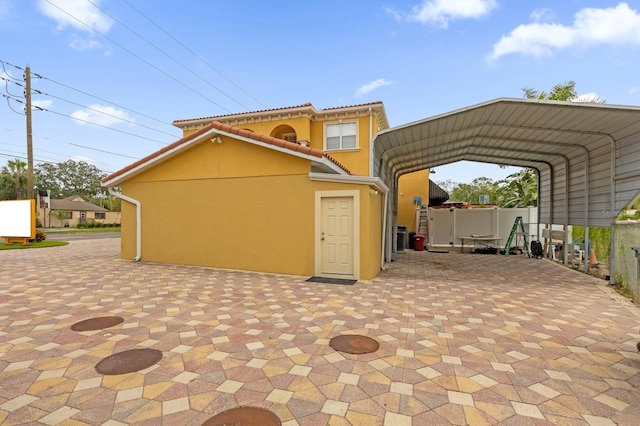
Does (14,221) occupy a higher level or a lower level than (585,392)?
higher

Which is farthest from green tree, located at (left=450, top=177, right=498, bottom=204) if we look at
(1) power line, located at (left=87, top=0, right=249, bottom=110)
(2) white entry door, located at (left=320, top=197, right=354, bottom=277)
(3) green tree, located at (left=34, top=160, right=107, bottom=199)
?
(3) green tree, located at (left=34, top=160, right=107, bottom=199)

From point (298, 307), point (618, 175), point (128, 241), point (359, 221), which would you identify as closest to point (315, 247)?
point (359, 221)

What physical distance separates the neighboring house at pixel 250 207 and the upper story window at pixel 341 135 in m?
3.65

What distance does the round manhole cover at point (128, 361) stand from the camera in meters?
3.12

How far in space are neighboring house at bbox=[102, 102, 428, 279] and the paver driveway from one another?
4.88 feet

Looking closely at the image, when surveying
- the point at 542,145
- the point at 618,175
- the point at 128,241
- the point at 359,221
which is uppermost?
the point at 542,145

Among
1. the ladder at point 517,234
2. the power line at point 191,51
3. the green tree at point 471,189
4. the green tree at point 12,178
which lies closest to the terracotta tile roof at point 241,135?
the power line at point 191,51

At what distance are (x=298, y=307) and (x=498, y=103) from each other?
6806mm

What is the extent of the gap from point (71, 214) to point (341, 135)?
5644cm

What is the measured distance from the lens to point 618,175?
815 centimetres

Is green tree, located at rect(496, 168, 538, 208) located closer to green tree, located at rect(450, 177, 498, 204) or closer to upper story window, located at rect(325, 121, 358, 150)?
upper story window, located at rect(325, 121, 358, 150)

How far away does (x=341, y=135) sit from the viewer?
510 inches

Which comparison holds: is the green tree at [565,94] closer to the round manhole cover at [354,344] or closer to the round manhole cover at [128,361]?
the round manhole cover at [354,344]

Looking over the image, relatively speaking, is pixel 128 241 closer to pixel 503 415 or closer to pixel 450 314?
pixel 450 314
